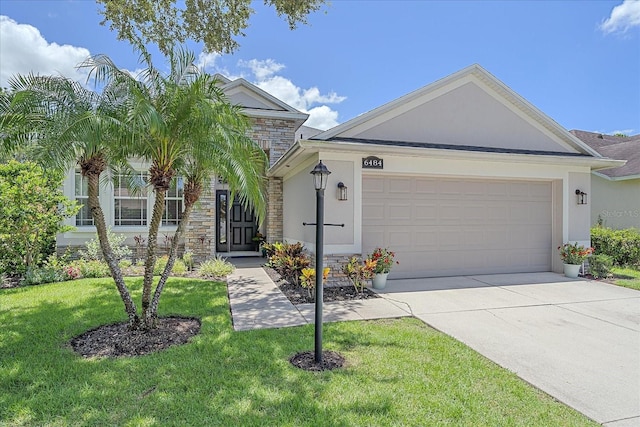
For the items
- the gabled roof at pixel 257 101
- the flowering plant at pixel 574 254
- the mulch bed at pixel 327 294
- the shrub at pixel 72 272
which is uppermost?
the gabled roof at pixel 257 101

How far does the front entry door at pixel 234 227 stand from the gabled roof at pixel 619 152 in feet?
46.7

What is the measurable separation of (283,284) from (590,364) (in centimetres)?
575

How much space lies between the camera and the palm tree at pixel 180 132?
4305mm

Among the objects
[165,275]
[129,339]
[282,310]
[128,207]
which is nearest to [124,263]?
[128,207]

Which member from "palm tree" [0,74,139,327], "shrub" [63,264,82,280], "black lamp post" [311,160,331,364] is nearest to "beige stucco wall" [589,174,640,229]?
"black lamp post" [311,160,331,364]

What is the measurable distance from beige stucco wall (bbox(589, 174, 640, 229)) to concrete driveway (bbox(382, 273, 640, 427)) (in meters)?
7.26

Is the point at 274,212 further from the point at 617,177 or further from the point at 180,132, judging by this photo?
→ the point at 617,177

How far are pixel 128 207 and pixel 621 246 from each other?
1505cm

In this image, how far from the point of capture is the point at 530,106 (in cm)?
926

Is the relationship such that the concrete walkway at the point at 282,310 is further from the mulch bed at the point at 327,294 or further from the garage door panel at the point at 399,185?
the garage door panel at the point at 399,185

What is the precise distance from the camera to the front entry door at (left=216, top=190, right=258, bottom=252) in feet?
40.7

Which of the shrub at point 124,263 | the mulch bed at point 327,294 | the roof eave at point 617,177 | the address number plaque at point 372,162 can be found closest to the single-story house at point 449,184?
the address number plaque at point 372,162

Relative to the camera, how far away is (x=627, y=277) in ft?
29.5

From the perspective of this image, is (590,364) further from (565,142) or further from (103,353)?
(565,142)
